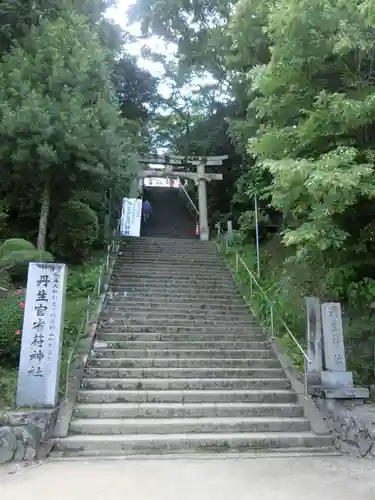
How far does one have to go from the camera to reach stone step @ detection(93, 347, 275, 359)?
8348 millimetres

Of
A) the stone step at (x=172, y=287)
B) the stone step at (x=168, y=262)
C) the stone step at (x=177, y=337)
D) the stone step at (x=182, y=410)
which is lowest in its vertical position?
the stone step at (x=182, y=410)

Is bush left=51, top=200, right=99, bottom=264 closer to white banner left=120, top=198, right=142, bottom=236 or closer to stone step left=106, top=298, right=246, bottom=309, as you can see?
stone step left=106, top=298, right=246, bottom=309

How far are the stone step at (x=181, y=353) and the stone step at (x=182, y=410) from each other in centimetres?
143

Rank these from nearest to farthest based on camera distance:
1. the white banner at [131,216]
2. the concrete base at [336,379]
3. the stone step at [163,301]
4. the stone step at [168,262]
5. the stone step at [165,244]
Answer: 1. the concrete base at [336,379]
2. the stone step at [163,301]
3. the stone step at [168,262]
4. the stone step at [165,244]
5. the white banner at [131,216]

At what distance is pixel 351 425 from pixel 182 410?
94.2 inches

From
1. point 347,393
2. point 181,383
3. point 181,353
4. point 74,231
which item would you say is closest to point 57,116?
point 74,231

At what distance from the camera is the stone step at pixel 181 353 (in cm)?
835

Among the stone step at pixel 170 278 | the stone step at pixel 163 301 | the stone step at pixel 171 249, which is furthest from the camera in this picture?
the stone step at pixel 171 249

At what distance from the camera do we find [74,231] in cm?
1190

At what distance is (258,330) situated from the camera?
9727mm

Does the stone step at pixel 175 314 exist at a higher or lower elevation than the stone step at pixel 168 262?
lower

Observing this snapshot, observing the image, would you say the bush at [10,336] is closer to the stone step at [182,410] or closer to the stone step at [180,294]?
the stone step at [182,410]

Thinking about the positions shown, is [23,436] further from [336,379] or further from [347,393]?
[336,379]

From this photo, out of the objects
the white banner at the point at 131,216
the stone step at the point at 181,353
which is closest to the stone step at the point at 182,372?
the stone step at the point at 181,353
